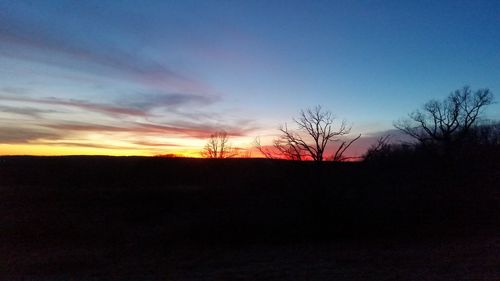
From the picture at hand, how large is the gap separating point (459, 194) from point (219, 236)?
22618 mm

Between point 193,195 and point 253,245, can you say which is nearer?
point 253,245

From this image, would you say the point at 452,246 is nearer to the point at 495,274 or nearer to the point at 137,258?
the point at 495,274

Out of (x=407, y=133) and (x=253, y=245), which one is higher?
(x=407, y=133)

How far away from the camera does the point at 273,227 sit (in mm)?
30047

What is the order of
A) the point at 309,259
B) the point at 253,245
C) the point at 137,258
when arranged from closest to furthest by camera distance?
the point at 309,259
the point at 137,258
the point at 253,245

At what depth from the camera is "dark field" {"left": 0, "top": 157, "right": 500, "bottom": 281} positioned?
1833 centimetres

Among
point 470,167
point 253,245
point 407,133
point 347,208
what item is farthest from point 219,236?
point 407,133

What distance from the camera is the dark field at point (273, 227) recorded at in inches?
722

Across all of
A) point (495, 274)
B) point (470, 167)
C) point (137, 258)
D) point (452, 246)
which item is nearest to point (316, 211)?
point (452, 246)

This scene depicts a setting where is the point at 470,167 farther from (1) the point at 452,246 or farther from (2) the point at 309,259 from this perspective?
(2) the point at 309,259

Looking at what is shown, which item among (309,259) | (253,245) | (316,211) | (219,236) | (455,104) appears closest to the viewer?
(309,259)

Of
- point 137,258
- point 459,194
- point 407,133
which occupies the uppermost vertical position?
point 407,133

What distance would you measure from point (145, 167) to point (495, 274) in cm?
5307

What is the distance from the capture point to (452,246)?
23.3 meters
